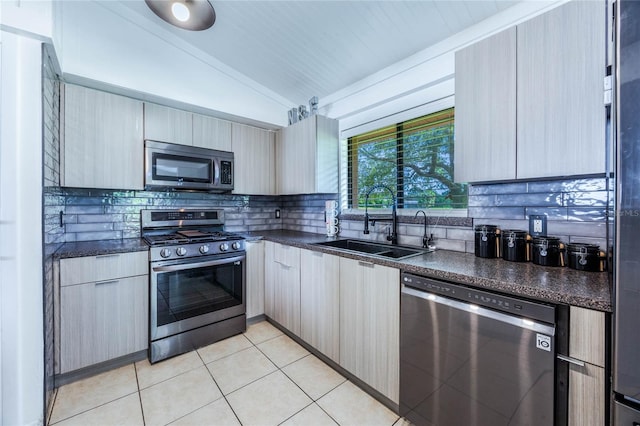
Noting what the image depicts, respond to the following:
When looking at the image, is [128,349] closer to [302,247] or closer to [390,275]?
[302,247]

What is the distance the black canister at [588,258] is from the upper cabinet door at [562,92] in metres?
0.37

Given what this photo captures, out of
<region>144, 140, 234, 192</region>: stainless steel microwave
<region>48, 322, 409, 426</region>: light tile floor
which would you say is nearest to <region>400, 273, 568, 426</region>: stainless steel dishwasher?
<region>48, 322, 409, 426</region>: light tile floor

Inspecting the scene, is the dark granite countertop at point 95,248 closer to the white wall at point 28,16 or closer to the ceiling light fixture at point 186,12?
the white wall at point 28,16

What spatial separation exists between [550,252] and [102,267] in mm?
2858

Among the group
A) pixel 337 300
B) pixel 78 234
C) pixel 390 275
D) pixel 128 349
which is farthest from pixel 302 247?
pixel 78 234

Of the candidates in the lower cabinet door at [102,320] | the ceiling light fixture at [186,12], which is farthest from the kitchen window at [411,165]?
the lower cabinet door at [102,320]

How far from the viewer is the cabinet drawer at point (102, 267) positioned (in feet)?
5.97

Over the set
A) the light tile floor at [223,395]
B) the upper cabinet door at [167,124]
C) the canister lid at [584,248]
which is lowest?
the light tile floor at [223,395]

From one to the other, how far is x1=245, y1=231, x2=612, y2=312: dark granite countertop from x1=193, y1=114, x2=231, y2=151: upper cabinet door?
2.04m

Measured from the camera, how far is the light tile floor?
1.55 meters

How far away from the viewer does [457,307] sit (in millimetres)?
1259

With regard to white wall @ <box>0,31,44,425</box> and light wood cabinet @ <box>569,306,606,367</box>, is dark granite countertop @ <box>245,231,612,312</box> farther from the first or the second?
white wall @ <box>0,31,44,425</box>

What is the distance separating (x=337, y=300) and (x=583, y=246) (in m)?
1.40

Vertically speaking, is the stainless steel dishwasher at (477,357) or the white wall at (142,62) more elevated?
the white wall at (142,62)
